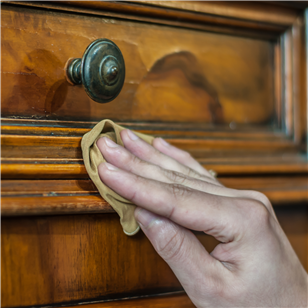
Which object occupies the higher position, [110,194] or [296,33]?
[296,33]

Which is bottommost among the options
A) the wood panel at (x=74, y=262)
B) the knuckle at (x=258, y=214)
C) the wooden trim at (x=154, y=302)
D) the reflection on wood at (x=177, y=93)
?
the wooden trim at (x=154, y=302)

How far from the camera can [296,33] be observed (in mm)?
459

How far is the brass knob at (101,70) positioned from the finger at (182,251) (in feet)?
0.37

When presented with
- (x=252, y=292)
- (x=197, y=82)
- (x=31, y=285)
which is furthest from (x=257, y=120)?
(x=31, y=285)

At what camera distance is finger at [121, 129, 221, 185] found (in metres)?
0.31

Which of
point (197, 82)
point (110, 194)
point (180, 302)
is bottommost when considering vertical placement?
point (180, 302)

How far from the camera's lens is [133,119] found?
1.14ft

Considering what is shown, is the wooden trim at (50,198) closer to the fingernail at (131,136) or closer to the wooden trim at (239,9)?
the fingernail at (131,136)

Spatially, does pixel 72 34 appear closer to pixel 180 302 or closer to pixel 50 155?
pixel 50 155

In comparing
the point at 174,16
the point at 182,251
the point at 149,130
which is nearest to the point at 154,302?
the point at 182,251

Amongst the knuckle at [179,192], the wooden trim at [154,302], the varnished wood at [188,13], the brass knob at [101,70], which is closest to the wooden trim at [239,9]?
the varnished wood at [188,13]

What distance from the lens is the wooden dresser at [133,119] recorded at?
27 centimetres

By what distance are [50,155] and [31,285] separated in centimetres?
12

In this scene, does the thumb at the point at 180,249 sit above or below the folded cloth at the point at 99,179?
below
